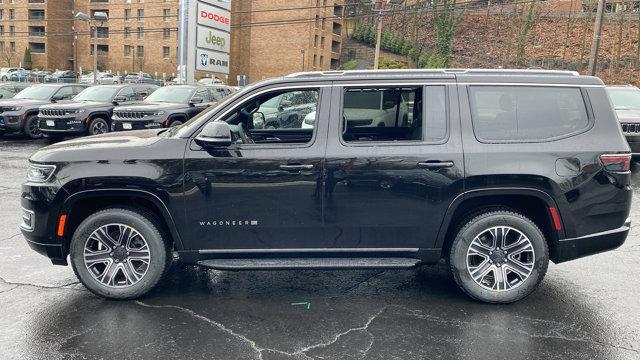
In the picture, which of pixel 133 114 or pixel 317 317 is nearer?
pixel 317 317

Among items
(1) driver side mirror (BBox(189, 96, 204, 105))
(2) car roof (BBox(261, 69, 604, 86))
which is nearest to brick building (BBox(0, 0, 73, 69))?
(1) driver side mirror (BBox(189, 96, 204, 105))

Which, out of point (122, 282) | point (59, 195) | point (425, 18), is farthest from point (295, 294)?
point (425, 18)

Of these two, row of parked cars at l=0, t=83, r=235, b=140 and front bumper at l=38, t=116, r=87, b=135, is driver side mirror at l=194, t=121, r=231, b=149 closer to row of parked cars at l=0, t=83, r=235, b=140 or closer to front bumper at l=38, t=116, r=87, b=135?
row of parked cars at l=0, t=83, r=235, b=140

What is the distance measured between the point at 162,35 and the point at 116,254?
7411 cm

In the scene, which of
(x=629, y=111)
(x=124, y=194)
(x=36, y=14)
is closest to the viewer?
(x=124, y=194)

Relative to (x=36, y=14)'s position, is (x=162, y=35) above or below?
below

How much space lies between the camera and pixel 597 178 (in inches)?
169

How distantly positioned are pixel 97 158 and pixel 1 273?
1892 millimetres

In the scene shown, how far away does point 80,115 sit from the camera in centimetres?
1448

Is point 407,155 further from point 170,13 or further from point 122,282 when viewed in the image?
point 170,13

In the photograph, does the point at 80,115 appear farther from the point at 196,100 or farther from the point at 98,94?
the point at 196,100

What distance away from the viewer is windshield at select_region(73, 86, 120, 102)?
52.5ft

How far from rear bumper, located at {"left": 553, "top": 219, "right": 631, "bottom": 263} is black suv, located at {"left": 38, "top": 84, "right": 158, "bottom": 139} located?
13.5 metres

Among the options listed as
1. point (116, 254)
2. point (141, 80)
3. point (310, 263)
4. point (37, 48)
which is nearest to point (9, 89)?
point (116, 254)
